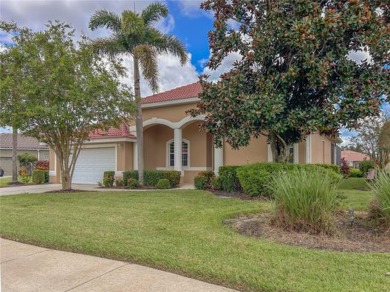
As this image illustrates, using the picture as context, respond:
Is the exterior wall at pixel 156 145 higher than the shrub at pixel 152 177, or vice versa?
the exterior wall at pixel 156 145

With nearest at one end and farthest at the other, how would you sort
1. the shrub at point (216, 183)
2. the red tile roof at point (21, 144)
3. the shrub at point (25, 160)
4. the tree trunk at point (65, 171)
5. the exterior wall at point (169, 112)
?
the shrub at point (216, 183), the tree trunk at point (65, 171), the exterior wall at point (169, 112), the shrub at point (25, 160), the red tile roof at point (21, 144)

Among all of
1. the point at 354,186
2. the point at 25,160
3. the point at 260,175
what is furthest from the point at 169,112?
the point at 25,160

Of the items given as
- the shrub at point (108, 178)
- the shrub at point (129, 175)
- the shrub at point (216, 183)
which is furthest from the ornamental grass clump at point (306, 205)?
the shrub at point (108, 178)

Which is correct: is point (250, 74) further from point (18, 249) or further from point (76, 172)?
point (76, 172)

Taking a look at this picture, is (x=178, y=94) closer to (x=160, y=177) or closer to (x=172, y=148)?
(x=172, y=148)

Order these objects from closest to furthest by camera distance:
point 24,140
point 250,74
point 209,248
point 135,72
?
point 209,248
point 250,74
point 135,72
point 24,140

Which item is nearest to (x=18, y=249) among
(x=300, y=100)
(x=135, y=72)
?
(x=300, y=100)

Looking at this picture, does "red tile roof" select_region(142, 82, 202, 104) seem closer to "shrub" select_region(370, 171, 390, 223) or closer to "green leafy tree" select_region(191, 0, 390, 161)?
"green leafy tree" select_region(191, 0, 390, 161)

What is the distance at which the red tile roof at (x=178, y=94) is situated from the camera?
61.6 ft

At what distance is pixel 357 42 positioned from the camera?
10703 millimetres

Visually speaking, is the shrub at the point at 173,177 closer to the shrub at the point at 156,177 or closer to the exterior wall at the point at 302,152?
the shrub at the point at 156,177

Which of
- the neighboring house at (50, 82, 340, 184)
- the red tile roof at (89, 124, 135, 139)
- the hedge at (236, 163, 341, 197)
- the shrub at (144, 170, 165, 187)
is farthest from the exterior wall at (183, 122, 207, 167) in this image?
the hedge at (236, 163, 341, 197)

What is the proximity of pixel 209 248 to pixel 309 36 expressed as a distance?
7.49m

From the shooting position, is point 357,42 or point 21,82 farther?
point 21,82
